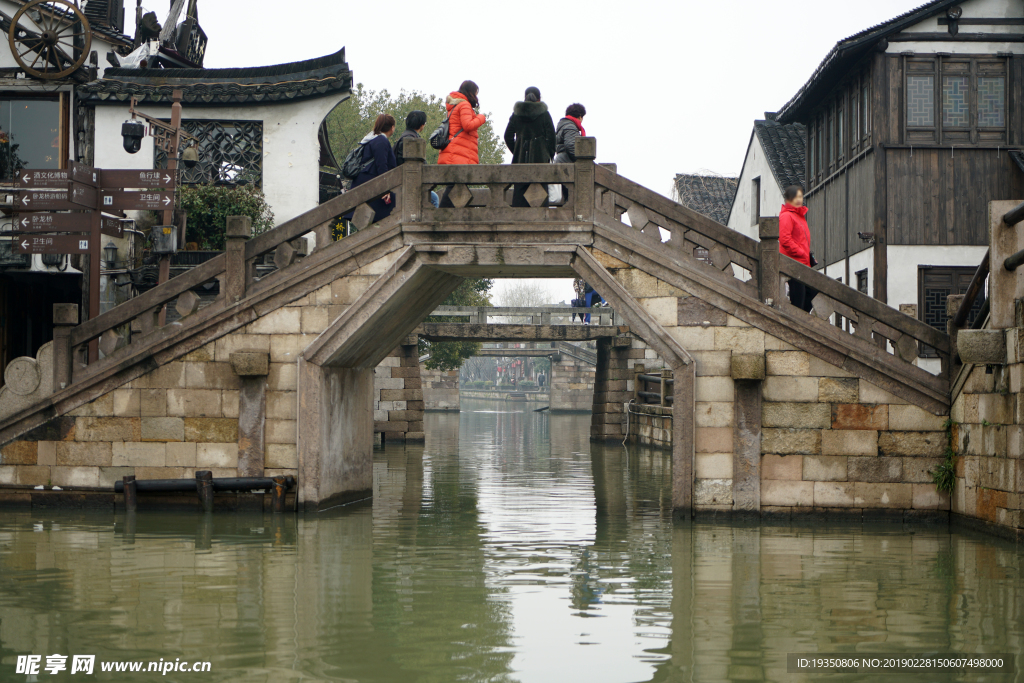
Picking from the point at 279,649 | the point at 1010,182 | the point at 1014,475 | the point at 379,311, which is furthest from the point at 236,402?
the point at 1010,182

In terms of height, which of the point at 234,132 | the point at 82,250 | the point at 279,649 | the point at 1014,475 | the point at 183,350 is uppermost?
the point at 234,132

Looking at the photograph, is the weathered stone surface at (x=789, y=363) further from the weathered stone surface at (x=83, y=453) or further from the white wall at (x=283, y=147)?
the white wall at (x=283, y=147)

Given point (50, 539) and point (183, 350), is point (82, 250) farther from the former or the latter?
point (50, 539)

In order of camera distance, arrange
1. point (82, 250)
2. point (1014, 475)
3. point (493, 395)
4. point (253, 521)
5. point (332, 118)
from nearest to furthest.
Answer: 1. point (1014, 475)
2. point (253, 521)
3. point (82, 250)
4. point (332, 118)
5. point (493, 395)

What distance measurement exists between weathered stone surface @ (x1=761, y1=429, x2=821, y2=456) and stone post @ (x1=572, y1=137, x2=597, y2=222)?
308 cm

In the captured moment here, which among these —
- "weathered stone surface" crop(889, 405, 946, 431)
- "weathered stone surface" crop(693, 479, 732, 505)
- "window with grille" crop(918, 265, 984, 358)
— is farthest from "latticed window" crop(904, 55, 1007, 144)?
"weathered stone surface" crop(693, 479, 732, 505)

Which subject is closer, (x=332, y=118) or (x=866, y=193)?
(x=866, y=193)

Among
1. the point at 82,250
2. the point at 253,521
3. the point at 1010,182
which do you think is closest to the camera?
the point at 253,521

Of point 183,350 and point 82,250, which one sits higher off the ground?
point 82,250

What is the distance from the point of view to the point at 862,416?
1131cm

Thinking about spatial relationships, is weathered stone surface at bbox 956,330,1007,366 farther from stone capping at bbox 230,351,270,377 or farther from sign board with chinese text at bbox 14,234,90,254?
sign board with chinese text at bbox 14,234,90,254

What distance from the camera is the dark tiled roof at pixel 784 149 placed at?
82.6 feet

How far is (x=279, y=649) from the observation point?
635 centimetres

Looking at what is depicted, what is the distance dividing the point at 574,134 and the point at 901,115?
24.3ft
